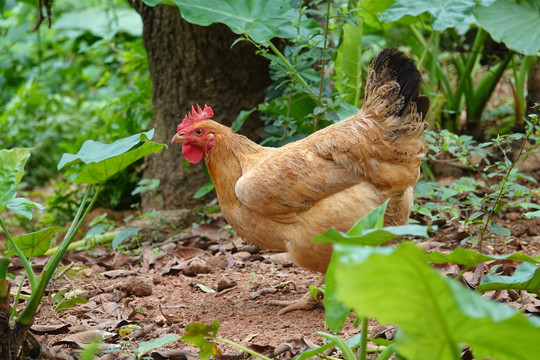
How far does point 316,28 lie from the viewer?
4664 mm

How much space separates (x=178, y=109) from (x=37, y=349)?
341cm

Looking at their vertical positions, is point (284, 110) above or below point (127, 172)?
above

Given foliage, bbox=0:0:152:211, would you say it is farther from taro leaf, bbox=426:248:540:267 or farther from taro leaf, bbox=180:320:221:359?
taro leaf, bbox=426:248:540:267

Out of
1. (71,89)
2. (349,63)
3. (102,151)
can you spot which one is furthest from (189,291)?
(71,89)

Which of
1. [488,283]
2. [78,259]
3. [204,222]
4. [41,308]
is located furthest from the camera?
[204,222]

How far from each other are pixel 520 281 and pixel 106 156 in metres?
1.89

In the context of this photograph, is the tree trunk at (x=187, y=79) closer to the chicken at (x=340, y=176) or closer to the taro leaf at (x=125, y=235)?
the taro leaf at (x=125, y=235)

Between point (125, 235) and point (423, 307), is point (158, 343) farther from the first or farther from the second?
point (125, 235)

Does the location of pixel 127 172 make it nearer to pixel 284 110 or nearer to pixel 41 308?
pixel 284 110

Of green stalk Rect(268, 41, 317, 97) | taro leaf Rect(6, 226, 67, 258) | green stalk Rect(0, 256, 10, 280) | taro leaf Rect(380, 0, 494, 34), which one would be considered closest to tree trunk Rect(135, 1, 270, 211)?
green stalk Rect(268, 41, 317, 97)

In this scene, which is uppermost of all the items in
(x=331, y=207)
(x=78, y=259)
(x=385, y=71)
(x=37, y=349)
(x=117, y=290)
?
(x=385, y=71)

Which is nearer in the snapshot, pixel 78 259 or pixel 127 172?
pixel 78 259

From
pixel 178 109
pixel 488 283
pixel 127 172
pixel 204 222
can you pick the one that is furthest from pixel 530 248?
pixel 127 172

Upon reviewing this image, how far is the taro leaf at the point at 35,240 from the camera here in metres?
2.82
